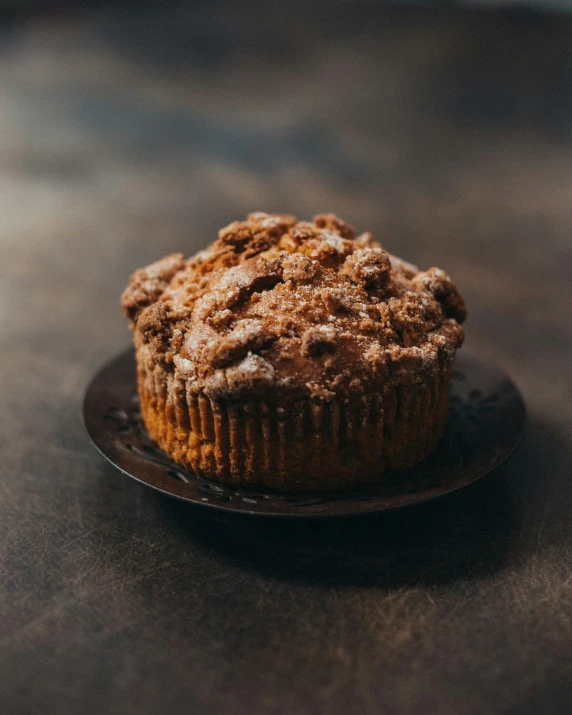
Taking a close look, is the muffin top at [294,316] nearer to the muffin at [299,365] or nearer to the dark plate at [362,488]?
the muffin at [299,365]

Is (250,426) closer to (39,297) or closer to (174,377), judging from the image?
(174,377)

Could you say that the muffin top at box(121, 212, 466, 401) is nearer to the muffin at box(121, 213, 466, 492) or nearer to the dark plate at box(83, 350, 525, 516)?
the muffin at box(121, 213, 466, 492)

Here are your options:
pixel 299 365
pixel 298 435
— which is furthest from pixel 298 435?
pixel 299 365

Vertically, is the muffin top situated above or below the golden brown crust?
above

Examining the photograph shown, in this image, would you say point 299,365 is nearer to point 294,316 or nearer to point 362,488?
point 294,316

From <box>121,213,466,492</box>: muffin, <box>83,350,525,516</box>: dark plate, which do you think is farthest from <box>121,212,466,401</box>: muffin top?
<box>83,350,525,516</box>: dark plate

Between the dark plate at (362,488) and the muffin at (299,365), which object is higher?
the muffin at (299,365)

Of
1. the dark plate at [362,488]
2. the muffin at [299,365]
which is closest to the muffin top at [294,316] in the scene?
the muffin at [299,365]
